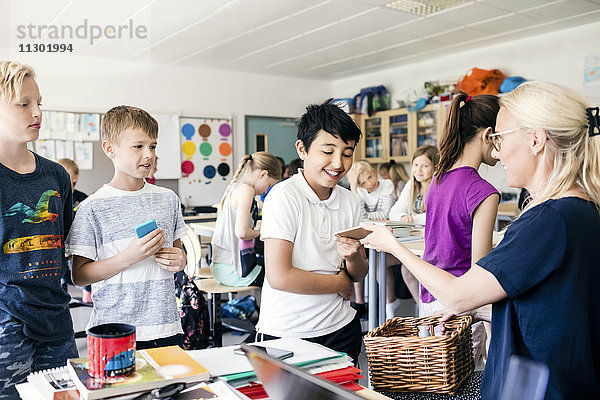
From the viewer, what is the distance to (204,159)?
734cm

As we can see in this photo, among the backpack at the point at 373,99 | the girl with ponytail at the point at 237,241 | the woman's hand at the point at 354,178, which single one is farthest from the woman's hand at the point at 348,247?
the backpack at the point at 373,99

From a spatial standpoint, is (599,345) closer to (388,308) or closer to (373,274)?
(373,274)

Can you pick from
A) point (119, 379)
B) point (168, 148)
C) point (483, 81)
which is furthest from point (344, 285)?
point (168, 148)

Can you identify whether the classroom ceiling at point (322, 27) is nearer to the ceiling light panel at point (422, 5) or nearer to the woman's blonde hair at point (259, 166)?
the ceiling light panel at point (422, 5)

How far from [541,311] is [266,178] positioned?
254 centimetres

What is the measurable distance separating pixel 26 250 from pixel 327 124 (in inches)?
34.6

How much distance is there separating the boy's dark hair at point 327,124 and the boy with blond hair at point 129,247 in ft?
1.62

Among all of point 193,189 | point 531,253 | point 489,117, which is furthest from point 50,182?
point 193,189

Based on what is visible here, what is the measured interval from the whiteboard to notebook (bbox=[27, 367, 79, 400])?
6.20 metres

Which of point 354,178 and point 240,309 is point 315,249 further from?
point 354,178

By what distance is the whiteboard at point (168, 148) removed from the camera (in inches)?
274

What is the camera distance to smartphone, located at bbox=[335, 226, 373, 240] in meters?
1.32

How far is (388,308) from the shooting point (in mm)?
3719

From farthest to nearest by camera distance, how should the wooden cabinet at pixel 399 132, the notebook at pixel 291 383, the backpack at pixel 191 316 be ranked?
the wooden cabinet at pixel 399 132 → the backpack at pixel 191 316 → the notebook at pixel 291 383
